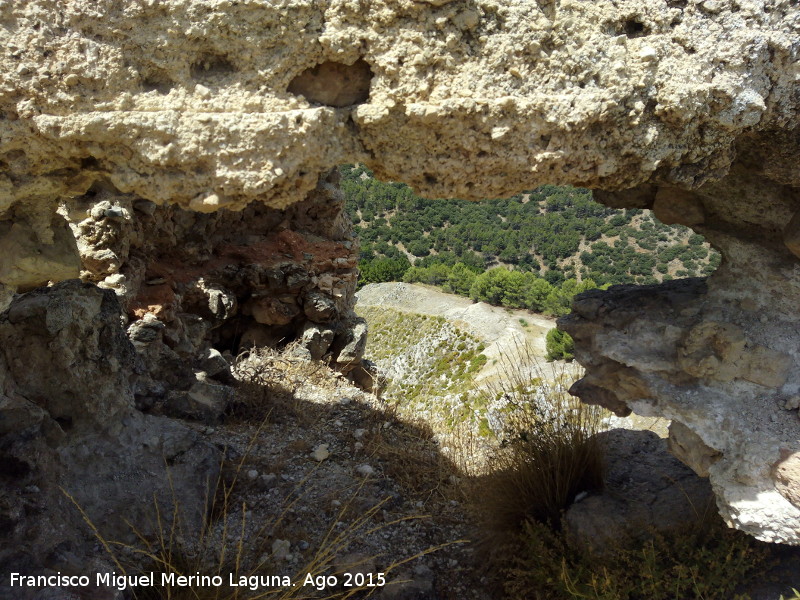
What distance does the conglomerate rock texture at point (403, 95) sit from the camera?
2381 millimetres

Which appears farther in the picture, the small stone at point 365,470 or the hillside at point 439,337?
the hillside at point 439,337

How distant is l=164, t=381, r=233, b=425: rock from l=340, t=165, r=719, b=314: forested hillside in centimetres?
2708

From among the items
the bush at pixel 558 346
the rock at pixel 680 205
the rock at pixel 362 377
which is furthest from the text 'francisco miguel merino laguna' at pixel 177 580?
the bush at pixel 558 346

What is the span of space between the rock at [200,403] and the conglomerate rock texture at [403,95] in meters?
2.52

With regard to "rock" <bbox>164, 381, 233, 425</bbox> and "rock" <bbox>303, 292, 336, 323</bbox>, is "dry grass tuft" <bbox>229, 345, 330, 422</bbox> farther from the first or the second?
"rock" <bbox>303, 292, 336, 323</bbox>

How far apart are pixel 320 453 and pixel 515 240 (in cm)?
4135

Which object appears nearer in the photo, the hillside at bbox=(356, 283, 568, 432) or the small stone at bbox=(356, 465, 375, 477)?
the small stone at bbox=(356, 465, 375, 477)

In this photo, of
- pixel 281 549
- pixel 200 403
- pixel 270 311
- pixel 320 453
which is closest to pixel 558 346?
pixel 270 311

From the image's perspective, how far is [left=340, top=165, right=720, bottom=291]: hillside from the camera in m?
37.9

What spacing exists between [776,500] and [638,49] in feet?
6.52

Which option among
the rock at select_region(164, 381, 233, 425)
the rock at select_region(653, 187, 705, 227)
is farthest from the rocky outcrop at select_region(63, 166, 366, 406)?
the rock at select_region(653, 187, 705, 227)

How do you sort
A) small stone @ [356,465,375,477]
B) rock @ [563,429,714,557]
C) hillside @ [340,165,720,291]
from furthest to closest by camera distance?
hillside @ [340,165,720,291] → small stone @ [356,465,375,477] → rock @ [563,429,714,557]

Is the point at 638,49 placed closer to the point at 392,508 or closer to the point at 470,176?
the point at 470,176

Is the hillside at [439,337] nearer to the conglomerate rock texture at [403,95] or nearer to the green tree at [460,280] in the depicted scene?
the green tree at [460,280]
